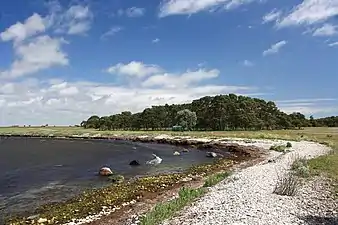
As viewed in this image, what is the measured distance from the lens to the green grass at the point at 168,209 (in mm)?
17706

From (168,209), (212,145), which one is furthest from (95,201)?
(212,145)

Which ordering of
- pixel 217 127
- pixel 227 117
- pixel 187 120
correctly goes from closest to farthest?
1. pixel 227 117
2. pixel 217 127
3. pixel 187 120

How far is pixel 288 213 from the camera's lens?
17562mm

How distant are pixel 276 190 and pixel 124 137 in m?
109

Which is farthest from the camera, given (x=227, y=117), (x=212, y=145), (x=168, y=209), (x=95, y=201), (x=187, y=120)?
(x=187, y=120)

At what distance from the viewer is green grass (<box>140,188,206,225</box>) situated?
17.7 m

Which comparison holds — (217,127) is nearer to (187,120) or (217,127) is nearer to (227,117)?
(227,117)

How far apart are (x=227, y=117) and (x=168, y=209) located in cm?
13212

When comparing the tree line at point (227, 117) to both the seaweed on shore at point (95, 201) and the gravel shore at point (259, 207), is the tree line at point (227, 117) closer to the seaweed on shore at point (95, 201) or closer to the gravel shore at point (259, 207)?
the seaweed on shore at point (95, 201)

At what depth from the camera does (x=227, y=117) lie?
492ft

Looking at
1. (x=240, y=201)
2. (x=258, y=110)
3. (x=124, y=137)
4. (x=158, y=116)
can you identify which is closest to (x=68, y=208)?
(x=240, y=201)

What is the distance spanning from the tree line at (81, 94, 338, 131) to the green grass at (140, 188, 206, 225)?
126 metres

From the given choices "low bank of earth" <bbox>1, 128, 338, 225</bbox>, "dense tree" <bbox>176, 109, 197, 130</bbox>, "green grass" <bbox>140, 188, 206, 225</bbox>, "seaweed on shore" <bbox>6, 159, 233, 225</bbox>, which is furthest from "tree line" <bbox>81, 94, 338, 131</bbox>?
"green grass" <bbox>140, 188, 206, 225</bbox>

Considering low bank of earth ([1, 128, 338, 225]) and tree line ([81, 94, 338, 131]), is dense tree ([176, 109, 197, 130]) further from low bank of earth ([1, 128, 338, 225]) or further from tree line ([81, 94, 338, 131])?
low bank of earth ([1, 128, 338, 225])
